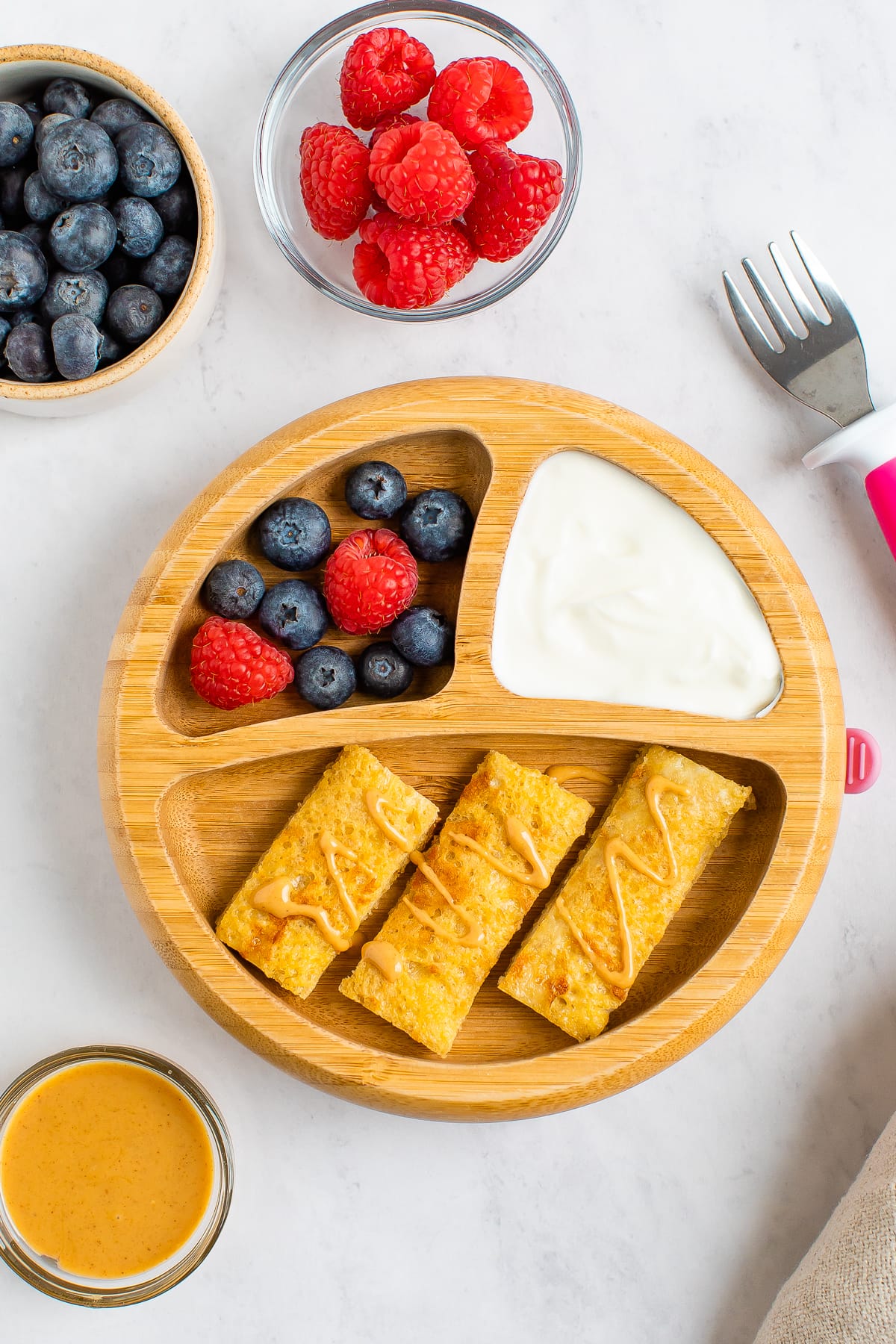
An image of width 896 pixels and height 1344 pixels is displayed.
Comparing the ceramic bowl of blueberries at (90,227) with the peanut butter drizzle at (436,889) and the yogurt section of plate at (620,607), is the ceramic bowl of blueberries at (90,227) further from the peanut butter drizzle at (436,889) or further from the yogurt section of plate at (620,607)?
the peanut butter drizzle at (436,889)

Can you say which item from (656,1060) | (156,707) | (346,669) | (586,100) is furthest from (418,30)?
(656,1060)

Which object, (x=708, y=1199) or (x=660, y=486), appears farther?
(x=708, y=1199)

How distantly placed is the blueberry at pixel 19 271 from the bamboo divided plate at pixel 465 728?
477mm

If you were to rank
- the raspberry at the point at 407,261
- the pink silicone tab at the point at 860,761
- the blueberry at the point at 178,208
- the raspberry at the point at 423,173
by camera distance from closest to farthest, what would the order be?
the raspberry at the point at 423,173
the raspberry at the point at 407,261
the blueberry at the point at 178,208
the pink silicone tab at the point at 860,761

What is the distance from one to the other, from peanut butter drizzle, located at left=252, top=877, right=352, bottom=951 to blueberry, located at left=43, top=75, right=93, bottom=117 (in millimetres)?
1520

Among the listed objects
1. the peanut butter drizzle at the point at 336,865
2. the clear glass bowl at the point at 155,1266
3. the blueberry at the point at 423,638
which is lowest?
the clear glass bowl at the point at 155,1266

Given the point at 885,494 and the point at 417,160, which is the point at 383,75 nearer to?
the point at 417,160

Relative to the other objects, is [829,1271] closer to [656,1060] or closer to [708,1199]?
[708,1199]

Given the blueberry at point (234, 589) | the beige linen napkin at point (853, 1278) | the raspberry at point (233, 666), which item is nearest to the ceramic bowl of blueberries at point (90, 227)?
the blueberry at point (234, 589)

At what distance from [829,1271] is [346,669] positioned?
5.11 ft

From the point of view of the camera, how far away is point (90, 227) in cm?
179

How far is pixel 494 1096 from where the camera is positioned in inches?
73.5

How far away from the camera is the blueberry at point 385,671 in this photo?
6.37ft

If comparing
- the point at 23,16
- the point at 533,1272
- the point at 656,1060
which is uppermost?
the point at 23,16
